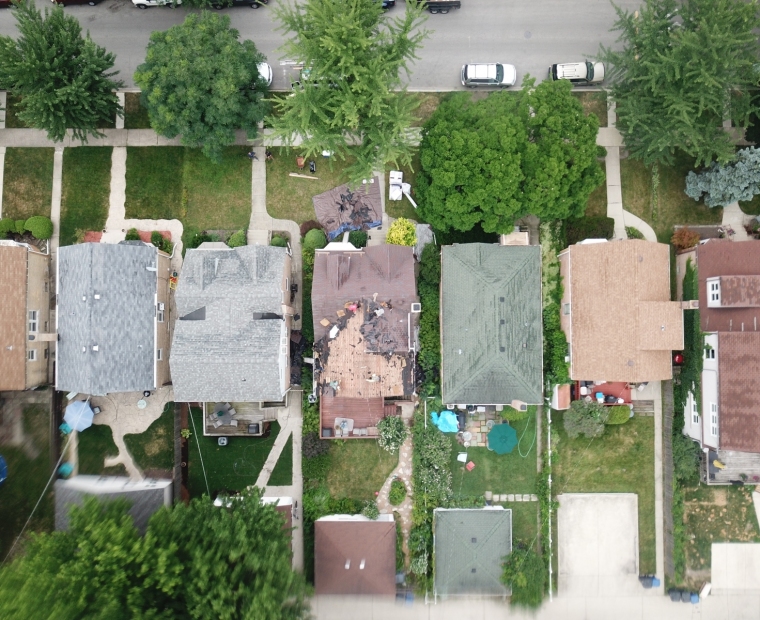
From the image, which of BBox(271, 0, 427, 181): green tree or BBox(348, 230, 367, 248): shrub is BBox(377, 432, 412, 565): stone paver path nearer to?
BBox(348, 230, 367, 248): shrub

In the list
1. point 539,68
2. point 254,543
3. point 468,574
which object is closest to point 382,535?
point 468,574

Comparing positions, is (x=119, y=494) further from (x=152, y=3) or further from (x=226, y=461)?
(x=152, y=3)

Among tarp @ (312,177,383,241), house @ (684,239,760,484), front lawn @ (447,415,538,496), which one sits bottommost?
front lawn @ (447,415,538,496)

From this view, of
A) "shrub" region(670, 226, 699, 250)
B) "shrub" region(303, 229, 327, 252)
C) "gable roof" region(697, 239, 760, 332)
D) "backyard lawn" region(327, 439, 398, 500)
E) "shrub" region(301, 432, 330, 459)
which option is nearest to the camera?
"gable roof" region(697, 239, 760, 332)

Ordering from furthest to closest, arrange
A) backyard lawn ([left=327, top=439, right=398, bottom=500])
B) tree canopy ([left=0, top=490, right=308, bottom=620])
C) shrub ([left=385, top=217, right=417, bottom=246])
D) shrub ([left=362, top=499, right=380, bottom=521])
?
backyard lawn ([left=327, top=439, right=398, bottom=500]) → shrub ([left=385, top=217, right=417, bottom=246]) → shrub ([left=362, top=499, right=380, bottom=521]) → tree canopy ([left=0, top=490, right=308, bottom=620])

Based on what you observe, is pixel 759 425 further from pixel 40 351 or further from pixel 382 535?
pixel 40 351

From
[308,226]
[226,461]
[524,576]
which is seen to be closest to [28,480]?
[226,461]

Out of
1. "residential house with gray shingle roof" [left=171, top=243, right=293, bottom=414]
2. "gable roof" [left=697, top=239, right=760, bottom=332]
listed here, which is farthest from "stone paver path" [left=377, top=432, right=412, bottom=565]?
"gable roof" [left=697, top=239, right=760, bottom=332]
